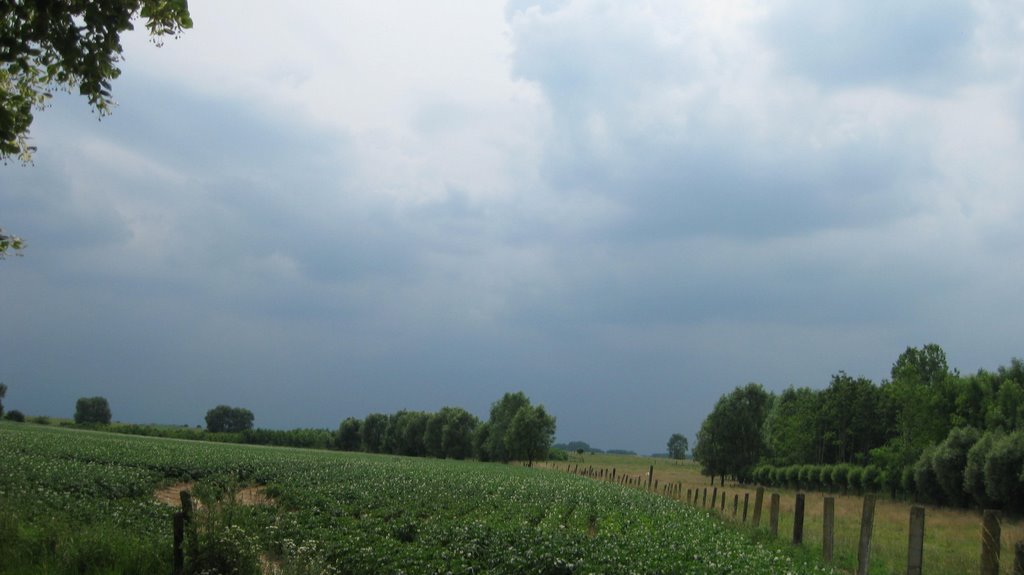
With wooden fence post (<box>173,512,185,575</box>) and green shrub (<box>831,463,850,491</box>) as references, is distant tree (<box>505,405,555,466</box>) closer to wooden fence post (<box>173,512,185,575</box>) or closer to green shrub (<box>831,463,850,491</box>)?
green shrub (<box>831,463,850,491</box>)

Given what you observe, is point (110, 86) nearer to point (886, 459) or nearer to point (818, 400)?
point (886, 459)

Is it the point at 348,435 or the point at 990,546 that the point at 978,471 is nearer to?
the point at 990,546

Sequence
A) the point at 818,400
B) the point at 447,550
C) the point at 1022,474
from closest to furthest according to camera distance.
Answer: the point at 447,550, the point at 1022,474, the point at 818,400

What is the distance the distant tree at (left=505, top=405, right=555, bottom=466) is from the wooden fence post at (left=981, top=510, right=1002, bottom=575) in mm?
95727

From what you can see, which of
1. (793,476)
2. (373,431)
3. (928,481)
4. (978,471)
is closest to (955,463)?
(928,481)

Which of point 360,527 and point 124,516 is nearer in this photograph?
point 124,516

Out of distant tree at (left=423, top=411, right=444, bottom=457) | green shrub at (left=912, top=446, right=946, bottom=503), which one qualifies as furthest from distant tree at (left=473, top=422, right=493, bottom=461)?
green shrub at (left=912, top=446, right=946, bottom=503)

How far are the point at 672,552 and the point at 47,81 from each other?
544 inches

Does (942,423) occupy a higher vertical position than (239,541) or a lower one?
higher

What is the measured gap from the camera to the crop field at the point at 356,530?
41.2 ft

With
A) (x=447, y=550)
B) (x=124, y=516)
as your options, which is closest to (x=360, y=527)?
(x=447, y=550)

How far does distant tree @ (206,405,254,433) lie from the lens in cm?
17650

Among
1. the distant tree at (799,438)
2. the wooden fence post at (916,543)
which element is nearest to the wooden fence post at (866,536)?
the wooden fence post at (916,543)

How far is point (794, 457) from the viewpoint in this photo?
90.9 meters
